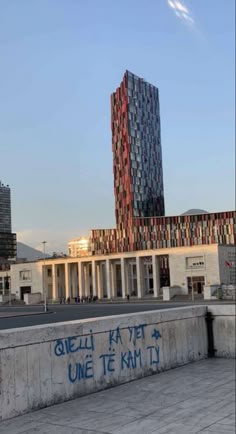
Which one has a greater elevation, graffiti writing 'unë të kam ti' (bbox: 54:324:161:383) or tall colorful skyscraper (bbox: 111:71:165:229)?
tall colorful skyscraper (bbox: 111:71:165:229)

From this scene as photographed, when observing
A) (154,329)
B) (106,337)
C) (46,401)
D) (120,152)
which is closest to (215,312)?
(154,329)

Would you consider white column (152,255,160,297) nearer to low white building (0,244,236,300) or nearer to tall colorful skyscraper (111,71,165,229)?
low white building (0,244,236,300)

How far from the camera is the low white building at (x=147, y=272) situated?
79.4 m

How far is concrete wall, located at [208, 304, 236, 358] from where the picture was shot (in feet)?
48.3

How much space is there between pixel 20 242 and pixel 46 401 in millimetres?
3351

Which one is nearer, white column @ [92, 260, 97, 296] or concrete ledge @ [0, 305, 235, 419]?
concrete ledge @ [0, 305, 235, 419]

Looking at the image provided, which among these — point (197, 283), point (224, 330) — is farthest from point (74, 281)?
point (224, 330)

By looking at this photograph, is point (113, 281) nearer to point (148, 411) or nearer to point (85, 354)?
point (85, 354)

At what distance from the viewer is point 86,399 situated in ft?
31.8

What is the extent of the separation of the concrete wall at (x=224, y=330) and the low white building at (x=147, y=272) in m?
58.3

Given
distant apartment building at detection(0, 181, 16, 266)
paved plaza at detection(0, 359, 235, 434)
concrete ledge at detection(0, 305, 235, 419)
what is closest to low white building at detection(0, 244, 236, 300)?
concrete ledge at detection(0, 305, 235, 419)

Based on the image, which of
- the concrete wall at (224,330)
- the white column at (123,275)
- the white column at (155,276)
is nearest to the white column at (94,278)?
the white column at (123,275)

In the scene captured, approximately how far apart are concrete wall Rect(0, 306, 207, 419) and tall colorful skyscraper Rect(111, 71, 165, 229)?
14.9 m

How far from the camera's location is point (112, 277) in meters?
92.1
